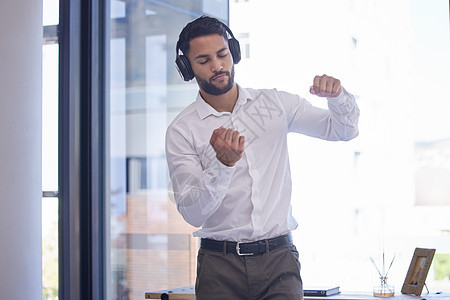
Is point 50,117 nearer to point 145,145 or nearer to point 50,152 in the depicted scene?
point 50,152

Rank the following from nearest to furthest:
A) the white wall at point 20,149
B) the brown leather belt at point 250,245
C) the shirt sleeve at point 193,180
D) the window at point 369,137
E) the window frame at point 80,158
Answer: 1. the shirt sleeve at point 193,180
2. the brown leather belt at point 250,245
3. the window at point 369,137
4. the white wall at point 20,149
5. the window frame at point 80,158

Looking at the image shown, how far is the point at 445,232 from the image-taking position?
9.31 ft

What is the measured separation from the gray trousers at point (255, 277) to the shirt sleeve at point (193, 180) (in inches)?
6.3

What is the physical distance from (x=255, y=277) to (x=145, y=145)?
69.5 inches

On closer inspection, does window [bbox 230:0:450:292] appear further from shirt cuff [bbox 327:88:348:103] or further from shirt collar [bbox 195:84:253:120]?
shirt cuff [bbox 327:88:348:103]

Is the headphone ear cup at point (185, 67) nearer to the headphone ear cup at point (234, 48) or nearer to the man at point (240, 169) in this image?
the man at point (240, 169)

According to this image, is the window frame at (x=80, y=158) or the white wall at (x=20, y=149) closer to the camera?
the white wall at (x=20, y=149)

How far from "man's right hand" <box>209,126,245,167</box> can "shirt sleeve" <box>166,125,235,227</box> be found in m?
0.05

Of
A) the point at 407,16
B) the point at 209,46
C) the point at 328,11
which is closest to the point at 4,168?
the point at 209,46

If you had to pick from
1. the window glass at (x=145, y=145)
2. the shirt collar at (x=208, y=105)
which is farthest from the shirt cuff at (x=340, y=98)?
the window glass at (x=145, y=145)

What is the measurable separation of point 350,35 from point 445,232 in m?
1.04

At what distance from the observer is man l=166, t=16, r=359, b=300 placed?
186 cm

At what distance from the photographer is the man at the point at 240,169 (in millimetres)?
1858

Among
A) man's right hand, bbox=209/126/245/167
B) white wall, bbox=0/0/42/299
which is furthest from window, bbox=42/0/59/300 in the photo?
man's right hand, bbox=209/126/245/167
